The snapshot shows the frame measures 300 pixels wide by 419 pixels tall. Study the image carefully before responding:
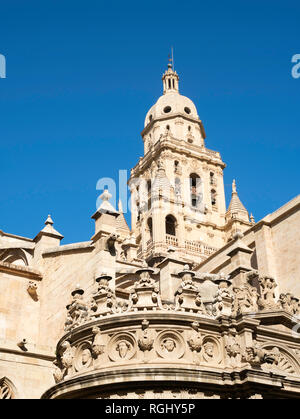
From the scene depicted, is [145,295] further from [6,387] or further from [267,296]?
[6,387]

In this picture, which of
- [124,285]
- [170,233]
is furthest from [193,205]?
[124,285]

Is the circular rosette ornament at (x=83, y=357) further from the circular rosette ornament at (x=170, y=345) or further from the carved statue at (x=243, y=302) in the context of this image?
the carved statue at (x=243, y=302)

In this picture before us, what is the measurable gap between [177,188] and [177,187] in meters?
0.11

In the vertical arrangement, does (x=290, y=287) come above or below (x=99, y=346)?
above

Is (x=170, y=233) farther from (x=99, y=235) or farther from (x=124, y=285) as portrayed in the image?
(x=99, y=235)

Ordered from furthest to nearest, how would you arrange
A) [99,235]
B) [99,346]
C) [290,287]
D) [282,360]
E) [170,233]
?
[170,233], [290,287], [99,235], [282,360], [99,346]

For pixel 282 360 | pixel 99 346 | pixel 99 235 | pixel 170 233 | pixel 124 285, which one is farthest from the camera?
pixel 170 233

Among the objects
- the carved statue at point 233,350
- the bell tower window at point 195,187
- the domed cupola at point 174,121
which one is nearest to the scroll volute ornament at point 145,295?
the carved statue at point 233,350

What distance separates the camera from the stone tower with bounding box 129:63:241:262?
54125 millimetres

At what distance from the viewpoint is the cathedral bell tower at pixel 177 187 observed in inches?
2128

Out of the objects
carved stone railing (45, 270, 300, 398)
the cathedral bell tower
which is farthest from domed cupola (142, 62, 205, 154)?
carved stone railing (45, 270, 300, 398)
